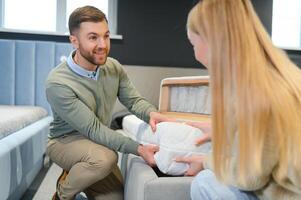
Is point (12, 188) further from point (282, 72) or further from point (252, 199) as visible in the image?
point (282, 72)

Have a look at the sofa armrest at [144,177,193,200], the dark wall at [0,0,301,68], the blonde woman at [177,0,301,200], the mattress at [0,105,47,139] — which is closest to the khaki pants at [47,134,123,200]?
the mattress at [0,105,47,139]

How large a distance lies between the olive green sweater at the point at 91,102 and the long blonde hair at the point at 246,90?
0.58 m

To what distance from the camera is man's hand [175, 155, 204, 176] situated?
1183 mm

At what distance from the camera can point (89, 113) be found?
57.7 inches

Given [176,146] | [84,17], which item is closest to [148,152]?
[176,146]

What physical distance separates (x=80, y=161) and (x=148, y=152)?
1.08ft

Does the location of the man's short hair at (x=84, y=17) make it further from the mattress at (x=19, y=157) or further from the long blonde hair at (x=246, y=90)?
the long blonde hair at (x=246, y=90)

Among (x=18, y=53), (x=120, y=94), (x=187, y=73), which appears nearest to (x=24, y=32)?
(x=18, y=53)

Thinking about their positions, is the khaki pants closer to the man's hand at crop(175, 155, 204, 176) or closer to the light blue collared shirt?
the light blue collared shirt

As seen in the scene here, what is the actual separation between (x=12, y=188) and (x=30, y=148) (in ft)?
1.37

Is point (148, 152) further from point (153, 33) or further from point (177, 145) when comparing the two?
point (153, 33)

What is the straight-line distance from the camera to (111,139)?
1438 mm

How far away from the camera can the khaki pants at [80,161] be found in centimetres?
146

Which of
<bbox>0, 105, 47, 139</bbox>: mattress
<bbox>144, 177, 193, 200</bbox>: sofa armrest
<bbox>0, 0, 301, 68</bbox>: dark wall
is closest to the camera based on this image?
<bbox>144, 177, 193, 200</bbox>: sofa armrest
